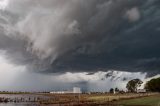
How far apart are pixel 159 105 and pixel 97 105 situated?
2884cm

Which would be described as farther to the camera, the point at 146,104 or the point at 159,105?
the point at 146,104

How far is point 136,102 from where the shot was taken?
107625mm

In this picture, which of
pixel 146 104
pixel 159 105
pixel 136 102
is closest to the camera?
pixel 159 105

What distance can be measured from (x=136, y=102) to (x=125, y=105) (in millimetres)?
5814

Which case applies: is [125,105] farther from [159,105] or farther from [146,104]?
[159,105]

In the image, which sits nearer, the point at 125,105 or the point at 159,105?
the point at 159,105

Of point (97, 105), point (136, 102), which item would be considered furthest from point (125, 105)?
point (97, 105)

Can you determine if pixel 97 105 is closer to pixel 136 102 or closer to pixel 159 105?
pixel 136 102

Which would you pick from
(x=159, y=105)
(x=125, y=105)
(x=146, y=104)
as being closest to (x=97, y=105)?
(x=125, y=105)

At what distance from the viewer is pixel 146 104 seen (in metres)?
100

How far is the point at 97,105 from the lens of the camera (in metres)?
114

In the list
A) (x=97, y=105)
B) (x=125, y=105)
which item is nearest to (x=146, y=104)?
(x=125, y=105)

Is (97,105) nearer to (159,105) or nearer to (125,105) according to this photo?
(125,105)

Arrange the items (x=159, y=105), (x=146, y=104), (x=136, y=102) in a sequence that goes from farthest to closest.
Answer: (x=136, y=102)
(x=146, y=104)
(x=159, y=105)
